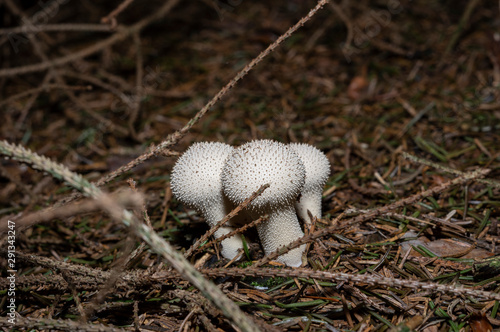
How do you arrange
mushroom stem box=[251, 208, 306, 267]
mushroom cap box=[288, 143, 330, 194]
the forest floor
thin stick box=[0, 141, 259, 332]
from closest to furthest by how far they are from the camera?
thin stick box=[0, 141, 259, 332]
the forest floor
mushroom stem box=[251, 208, 306, 267]
mushroom cap box=[288, 143, 330, 194]

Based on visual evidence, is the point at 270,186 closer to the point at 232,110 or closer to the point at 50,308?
the point at 50,308

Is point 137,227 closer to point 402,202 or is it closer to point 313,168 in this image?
point 402,202

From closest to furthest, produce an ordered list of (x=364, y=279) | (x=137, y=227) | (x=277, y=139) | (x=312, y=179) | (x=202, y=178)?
(x=137, y=227), (x=364, y=279), (x=202, y=178), (x=312, y=179), (x=277, y=139)

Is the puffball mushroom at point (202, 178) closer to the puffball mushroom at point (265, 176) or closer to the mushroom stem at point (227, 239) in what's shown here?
the mushroom stem at point (227, 239)

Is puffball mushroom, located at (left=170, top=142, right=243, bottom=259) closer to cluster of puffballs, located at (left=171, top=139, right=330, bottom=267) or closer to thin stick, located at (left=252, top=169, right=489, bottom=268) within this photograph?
cluster of puffballs, located at (left=171, top=139, right=330, bottom=267)

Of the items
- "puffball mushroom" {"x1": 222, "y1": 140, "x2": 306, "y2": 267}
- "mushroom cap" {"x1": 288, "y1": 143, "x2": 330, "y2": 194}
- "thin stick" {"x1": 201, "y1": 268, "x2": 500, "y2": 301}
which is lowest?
"thin stick" {"x1": 201, "y1": 268, "x2": 500, "y2": 301}

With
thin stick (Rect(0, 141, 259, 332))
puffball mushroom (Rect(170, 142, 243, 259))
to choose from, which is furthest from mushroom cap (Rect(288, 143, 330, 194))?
thin stick (Rect(0, 141, 259, 332))

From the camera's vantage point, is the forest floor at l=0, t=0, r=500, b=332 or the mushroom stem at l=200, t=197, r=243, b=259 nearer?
the forest floor at l=0, t=0, r=500, b=332

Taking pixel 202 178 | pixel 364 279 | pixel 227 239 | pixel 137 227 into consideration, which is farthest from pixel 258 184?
pixel 137 227

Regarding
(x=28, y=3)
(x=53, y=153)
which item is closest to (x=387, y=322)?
(x=53, y=153)
